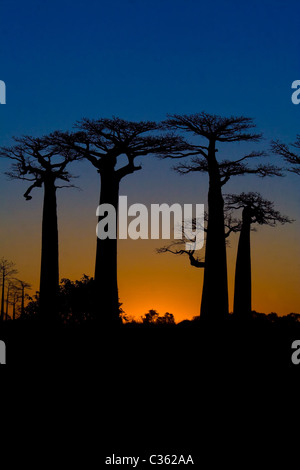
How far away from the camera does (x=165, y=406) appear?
9.98m

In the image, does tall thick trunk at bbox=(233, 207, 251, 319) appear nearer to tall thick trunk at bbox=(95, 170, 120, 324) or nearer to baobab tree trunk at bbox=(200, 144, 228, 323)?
baobab tree trunk at bbox=(200, 144, 228, 323)

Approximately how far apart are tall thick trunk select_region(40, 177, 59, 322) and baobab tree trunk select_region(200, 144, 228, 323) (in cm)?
477

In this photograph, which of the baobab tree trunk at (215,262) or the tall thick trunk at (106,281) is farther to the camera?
the baobab tree trunk at (215,262)

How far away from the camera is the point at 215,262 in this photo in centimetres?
1848

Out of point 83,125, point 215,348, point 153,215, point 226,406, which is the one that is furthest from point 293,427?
point 83,125

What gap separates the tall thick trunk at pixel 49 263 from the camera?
790 inches

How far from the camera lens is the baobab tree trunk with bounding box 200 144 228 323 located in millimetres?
18234

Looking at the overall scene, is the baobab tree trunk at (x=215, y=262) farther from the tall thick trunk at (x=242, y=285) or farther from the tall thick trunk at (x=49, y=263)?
the tall thick trunk at (x=49, y=263)

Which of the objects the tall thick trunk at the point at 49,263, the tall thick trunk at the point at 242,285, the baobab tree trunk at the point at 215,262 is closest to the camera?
the baobab tree trunk at the point at 215,262

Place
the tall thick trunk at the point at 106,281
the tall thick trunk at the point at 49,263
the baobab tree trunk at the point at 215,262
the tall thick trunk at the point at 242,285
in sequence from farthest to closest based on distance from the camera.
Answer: the tall thick trunk at the point at 242,285, the tall thick trunk at the point at 49,263, the baobab tree trunk at the point at 215,262, the tall thick trunk at the point at 106,281

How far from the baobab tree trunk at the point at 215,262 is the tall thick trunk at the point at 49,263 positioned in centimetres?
477

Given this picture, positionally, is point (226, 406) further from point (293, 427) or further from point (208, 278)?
point (208, 278)

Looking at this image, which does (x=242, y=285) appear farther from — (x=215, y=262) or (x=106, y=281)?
(x=106, y=281)
